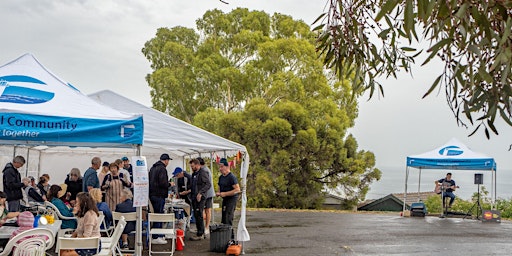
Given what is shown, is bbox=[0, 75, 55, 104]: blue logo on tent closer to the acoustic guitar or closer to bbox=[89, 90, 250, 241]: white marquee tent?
bbox=[89, 90, 250, 241]: white marquee tent

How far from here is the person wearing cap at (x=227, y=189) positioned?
37.9ft

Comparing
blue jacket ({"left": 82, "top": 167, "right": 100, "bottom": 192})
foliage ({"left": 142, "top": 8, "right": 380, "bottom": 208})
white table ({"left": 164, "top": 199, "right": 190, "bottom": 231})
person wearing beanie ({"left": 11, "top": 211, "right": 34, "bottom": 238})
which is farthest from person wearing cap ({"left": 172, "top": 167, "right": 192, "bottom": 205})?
foliage ({"left": 142, "top": 8, "right": 380, "bottom": 208})

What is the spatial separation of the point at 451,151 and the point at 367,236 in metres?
7.42

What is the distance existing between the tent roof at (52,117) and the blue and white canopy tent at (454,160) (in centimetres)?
1392

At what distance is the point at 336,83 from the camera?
30.9 meters

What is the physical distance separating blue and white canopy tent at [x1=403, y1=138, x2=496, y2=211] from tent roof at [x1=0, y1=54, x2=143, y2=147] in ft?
45.7

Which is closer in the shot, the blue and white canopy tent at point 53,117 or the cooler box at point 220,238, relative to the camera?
the blue and white canopy tent at point 53,117

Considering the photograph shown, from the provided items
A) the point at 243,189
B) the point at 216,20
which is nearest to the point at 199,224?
the point at 243,189

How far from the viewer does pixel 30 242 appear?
7.04 meters

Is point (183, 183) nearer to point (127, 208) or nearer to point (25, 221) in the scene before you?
point (127, 208)

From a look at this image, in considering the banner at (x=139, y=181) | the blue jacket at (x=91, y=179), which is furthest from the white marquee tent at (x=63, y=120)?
the blue jacket at (x=91, y=179)

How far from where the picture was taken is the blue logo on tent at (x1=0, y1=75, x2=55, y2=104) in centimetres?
844

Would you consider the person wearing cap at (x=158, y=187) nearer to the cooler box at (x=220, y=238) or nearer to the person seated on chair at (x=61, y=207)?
the cooler box at (x=220, y=238)

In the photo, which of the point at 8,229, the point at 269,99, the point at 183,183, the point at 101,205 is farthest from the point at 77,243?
the point at 269,99
